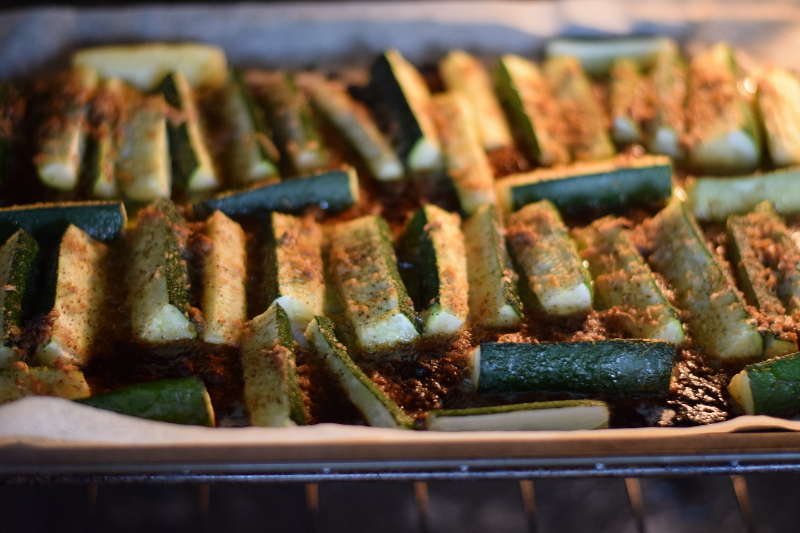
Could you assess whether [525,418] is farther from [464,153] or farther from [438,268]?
[464,153]

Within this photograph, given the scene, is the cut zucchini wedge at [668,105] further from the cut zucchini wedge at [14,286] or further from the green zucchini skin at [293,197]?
the cut zucchini wedge at [14,286]

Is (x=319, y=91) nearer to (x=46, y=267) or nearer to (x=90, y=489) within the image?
(x=46, y=267)

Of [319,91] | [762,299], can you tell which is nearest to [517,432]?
[762,299]

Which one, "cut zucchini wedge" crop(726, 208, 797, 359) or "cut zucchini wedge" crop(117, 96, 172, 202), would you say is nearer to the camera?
"cut zucchini wedge" crop(726, 208, 797, 359)

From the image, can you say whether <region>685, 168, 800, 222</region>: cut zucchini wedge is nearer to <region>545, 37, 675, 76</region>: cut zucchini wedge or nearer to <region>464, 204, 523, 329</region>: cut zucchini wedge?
<region>464, 204, 523, 329</region>: cut zucchini wedge

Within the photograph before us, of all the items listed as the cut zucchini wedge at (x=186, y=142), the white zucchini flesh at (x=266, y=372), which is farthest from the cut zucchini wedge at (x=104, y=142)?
the white zucchini flesh at (x=266, y=372)

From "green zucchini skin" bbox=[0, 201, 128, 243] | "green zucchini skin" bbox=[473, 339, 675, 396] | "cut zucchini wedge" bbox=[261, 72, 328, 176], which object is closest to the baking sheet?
"cut zucchini wedge" bbox=[261, 72, 328, 176]
